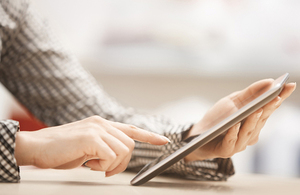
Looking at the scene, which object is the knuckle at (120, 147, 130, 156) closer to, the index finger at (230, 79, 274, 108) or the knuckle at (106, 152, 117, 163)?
the knuckle at (106, 152, 117, 163)

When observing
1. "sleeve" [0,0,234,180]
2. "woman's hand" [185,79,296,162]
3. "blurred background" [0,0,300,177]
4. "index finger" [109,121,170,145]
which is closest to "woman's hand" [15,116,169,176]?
"index finger" [109,121,170,145]

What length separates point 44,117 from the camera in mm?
778

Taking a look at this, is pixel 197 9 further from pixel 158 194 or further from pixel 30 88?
pixel 158 194

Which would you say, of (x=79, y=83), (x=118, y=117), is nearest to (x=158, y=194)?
(x=118, y=117)

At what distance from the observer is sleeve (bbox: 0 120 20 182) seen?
33 centimetres

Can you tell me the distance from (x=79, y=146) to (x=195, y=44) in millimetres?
1137

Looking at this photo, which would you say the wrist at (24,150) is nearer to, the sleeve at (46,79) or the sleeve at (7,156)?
the sleeve at (7,156)

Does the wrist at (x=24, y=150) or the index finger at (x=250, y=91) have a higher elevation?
the index finger at (x=250, y=91)

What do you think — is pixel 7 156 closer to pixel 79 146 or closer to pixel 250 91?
pixel 79 146

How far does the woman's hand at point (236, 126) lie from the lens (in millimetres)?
373

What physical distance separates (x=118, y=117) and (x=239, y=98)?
33cm

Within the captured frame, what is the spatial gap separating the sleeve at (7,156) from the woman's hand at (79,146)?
0.03ft

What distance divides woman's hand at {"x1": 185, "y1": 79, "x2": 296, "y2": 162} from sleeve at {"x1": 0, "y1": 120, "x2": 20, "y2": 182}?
10.0 inches

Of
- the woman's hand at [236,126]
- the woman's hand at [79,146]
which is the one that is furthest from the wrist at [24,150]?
the woman's hand at [236,126]
